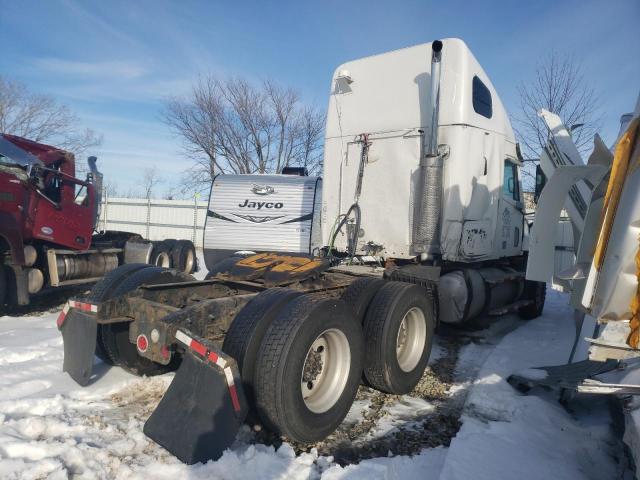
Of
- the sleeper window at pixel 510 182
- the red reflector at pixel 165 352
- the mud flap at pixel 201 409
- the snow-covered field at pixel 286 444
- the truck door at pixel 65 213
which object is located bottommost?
the snow-covered field at pixel 286 444

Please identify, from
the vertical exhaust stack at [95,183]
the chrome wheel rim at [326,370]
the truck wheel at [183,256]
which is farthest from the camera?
the truck wheel at [183,256]

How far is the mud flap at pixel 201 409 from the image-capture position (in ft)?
8.54

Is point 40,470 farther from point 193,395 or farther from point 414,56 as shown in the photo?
point 414,56

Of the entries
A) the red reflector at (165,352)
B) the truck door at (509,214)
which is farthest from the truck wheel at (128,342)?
the truck door at (509,214)

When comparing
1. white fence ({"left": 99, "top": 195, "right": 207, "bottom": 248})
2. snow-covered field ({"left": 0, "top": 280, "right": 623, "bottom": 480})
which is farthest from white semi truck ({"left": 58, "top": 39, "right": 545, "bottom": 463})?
white fence ({"left": 99, "top": 195, "right": 207, "bottom": 248})

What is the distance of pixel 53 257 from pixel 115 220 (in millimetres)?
16453

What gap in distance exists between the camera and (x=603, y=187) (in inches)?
132

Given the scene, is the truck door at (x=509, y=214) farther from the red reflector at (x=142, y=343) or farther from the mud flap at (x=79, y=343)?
the mud flap at (x=79, y=343)

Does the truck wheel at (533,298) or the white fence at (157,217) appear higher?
the white fence at (157,217)

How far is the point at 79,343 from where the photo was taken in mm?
3711

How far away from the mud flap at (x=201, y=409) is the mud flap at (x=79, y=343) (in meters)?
1.20

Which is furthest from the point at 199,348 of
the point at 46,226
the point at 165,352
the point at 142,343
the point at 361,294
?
the point at 46,226

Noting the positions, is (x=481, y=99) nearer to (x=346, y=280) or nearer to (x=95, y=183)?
(x=346, y=280)

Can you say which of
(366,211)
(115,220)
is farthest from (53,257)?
(115,220)
